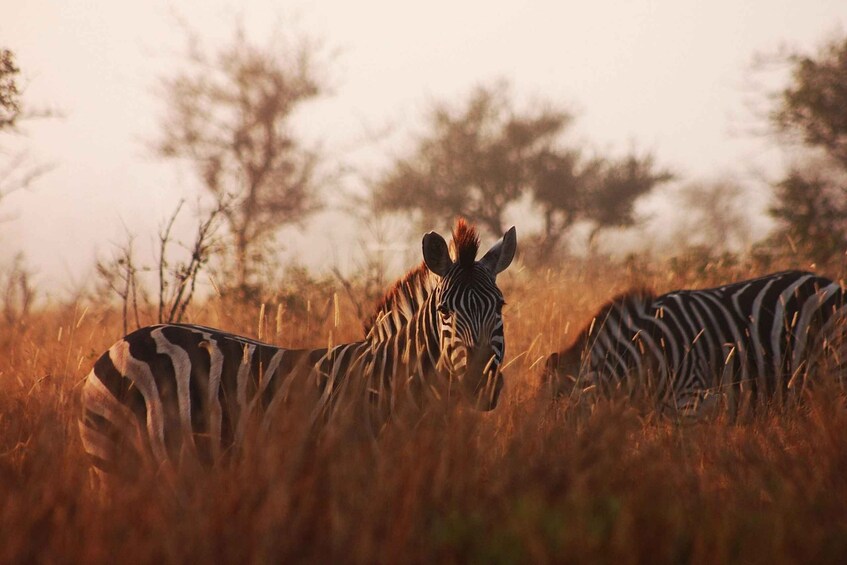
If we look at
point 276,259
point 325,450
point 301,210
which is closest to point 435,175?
point 301,210

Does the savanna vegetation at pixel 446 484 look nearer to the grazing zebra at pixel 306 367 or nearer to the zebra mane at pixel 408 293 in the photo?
the grazing zebra at pixel 306 367

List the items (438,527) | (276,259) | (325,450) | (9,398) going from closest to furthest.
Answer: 1. (438,527)
2. (325,450)
3. (9,398)
4. (276,259)

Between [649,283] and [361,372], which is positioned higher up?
[649,283]

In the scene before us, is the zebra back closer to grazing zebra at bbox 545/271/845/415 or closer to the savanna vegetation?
the savanna vegetation

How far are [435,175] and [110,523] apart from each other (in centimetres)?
2181

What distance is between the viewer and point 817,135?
1658 cm

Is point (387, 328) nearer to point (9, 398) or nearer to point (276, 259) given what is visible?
point (9, 398)

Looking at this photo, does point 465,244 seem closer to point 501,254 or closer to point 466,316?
point 501,254

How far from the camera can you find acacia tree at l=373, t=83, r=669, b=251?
23922 mm

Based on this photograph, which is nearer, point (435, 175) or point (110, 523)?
point (110, 523)

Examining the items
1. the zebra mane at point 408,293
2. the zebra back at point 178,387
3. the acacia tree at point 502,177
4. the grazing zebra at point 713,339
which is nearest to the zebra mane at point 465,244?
the zebra mane at point 408,293

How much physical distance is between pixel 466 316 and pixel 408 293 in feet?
1.75

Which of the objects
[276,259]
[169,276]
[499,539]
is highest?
[276,259]

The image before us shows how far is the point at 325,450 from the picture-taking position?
9.18 ft
